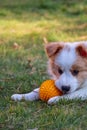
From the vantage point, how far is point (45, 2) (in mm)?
16688

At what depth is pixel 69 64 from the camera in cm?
539

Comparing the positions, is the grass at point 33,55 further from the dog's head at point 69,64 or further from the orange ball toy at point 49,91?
the dog's head at point 69,64

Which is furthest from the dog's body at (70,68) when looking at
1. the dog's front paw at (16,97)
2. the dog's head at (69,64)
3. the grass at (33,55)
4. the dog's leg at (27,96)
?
the dog's front paw at (16,97)

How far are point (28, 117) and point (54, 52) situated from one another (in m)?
0.90

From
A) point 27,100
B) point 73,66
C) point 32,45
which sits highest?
→ point 73,66

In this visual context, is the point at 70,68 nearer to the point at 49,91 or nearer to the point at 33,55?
the point at 49,91

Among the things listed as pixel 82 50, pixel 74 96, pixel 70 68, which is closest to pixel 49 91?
pixel 74 96

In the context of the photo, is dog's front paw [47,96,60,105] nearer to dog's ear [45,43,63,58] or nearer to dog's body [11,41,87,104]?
dog's body [11,41,87,104]

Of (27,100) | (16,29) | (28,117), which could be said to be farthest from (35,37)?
(28,117)

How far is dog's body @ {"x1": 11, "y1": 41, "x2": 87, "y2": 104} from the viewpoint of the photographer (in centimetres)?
541

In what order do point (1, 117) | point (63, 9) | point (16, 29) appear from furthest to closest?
point (63, 9), point (16, 29), point (1, 117)

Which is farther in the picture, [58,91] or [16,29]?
[16,29]

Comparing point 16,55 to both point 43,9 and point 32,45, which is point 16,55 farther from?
point 43,9

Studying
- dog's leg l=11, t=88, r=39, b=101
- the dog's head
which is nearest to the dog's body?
the dog's head
